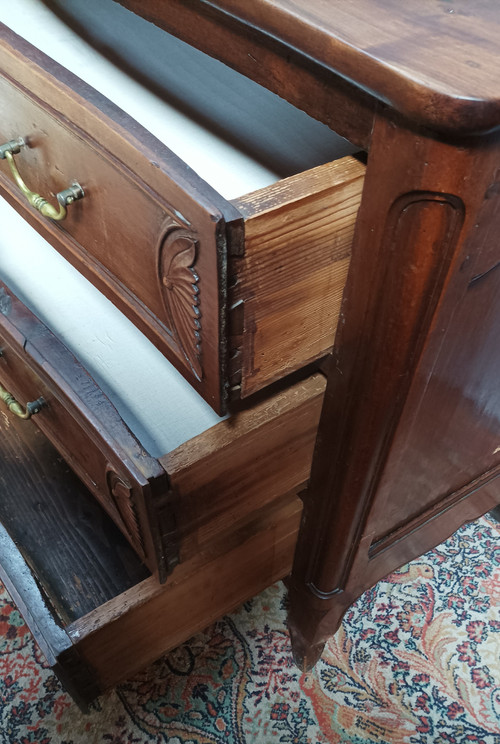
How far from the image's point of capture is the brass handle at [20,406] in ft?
2.10

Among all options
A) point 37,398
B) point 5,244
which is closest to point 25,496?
point 37,398

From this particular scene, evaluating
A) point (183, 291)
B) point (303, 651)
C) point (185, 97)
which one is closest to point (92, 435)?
point (183, 291)

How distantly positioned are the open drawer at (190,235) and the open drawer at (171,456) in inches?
2.4

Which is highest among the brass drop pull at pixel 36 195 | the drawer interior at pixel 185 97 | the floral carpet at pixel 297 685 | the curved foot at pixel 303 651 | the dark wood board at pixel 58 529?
Answer: the drawer interior at pixel 185 97

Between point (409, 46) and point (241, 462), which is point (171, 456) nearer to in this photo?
point (241, 462)

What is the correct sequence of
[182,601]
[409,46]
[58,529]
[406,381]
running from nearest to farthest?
[409,46]
[406,381]
[182,601]
[58,529]

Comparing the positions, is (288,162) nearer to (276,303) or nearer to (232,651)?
(276,303)

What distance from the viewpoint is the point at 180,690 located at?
0.83m

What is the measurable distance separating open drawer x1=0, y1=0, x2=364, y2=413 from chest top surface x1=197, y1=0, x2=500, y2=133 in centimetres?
7

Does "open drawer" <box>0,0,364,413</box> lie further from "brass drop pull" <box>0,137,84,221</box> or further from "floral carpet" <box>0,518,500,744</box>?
"floral carpet" <box>0,518,500,744</box>

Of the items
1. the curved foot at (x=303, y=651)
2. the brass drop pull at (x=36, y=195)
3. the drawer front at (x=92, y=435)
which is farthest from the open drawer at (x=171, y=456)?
the curved foot at (x=303, y=651)

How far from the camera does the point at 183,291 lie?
41 cm

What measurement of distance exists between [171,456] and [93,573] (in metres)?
0.31

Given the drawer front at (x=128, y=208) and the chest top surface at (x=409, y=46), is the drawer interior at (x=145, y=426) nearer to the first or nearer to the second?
the drawer front at (x=128, y=208)
